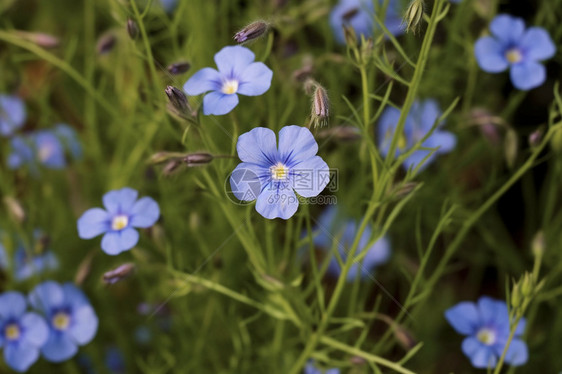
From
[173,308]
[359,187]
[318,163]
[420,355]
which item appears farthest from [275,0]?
[420,355]

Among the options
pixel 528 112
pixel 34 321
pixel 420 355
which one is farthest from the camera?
pixel 528 112

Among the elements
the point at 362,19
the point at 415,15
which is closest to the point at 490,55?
the point at 362,19

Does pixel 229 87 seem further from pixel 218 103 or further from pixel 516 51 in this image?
pixel 516 51

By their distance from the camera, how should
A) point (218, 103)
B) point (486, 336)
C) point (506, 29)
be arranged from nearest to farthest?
point (218, 103) → point (486, 336) → point (506, 29)

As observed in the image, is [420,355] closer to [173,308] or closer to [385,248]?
[385,248]

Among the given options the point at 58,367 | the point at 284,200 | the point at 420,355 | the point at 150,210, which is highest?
the point at 284,200

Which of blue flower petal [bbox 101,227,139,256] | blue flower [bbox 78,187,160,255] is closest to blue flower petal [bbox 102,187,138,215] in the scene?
blue flower [bbox 78,187,160,255]

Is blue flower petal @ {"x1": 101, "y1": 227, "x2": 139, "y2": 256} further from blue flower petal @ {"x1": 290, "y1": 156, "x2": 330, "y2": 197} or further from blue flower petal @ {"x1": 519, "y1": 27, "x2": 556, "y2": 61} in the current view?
blue flower petal @ {"x1": 519, "y1": 27, "x2": 556, "y2": 61}
